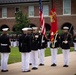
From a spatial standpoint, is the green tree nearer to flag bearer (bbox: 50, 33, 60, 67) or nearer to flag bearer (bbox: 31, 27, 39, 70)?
flag bearer (bbox: 50, 33, 60, 67)

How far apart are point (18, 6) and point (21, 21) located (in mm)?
5789

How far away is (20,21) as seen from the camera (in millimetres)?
51469

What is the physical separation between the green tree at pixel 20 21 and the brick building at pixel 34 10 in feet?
10.9

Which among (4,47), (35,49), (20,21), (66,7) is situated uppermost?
(66,7)

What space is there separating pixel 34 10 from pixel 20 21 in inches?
181

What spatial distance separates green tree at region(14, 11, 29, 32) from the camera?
5091 centimetres

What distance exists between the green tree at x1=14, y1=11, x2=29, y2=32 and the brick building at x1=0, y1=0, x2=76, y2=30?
332cm

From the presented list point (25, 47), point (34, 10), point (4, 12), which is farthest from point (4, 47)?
point (4, 12)

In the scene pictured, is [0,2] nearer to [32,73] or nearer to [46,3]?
[46,3]

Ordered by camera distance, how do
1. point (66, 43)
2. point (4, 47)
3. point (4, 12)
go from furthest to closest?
point (4, 12)
point (66, 43)
point (4, 47)

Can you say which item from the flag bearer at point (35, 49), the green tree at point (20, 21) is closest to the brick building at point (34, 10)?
the green tree at point (20, 21)

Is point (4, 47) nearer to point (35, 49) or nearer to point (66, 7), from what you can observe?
point (35, 49)

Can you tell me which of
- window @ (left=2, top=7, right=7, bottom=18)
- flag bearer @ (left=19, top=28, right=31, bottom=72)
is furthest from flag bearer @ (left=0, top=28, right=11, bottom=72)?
window @ (left=2, top=7, right=7, bottom=18)

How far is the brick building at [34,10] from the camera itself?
52.6m
